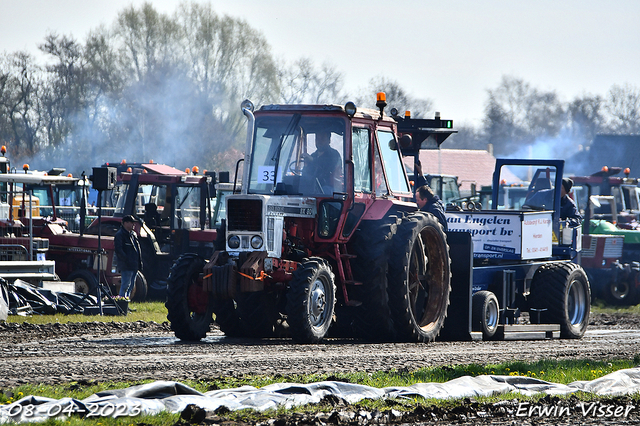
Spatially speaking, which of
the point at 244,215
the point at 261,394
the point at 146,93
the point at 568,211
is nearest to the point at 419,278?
the point at 244,215

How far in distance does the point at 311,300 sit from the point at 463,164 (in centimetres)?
4726

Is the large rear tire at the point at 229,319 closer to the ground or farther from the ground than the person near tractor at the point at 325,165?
closer to the ground

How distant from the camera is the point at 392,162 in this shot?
11508mm

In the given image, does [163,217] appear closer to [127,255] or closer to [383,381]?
[127,255]

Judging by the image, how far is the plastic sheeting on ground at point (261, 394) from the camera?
17.8 feet

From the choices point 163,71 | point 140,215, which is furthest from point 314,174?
point 163,71

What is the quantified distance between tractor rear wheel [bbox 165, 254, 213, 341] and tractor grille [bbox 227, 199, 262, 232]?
2.23ft

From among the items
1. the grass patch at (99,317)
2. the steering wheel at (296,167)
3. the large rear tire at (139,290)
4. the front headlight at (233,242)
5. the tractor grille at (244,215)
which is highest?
the steering wheel at (296,167)

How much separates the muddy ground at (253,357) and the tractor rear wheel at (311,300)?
0.60 ft

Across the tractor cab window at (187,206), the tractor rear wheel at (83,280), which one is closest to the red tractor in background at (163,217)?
the tractor cab window at (187,206)

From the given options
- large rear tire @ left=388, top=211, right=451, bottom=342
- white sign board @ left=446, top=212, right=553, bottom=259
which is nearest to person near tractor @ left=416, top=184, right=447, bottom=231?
large rear tire @ left=388, top=211, right=451, bottom=342

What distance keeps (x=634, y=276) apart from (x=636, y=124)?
64926mm

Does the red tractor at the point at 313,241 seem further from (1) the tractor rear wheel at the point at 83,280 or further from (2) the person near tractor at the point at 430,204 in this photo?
(1) the tractor rear wheel at the point at 83,280

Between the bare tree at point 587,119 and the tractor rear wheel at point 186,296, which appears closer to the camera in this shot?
the tractor rear wheel at point 186,296
